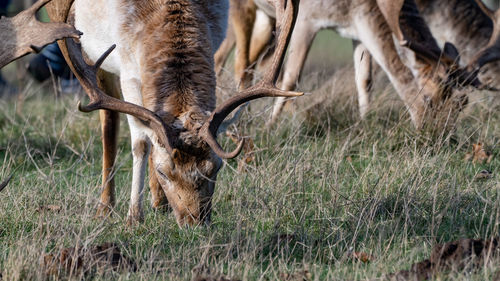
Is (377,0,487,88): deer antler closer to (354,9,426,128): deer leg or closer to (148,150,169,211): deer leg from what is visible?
(354,9,426,128): deer leg

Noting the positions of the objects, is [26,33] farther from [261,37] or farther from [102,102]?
[261,37]

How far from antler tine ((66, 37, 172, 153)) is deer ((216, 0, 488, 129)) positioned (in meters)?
2.25

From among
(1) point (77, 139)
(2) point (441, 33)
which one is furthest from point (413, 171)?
(2) point (441, 33)

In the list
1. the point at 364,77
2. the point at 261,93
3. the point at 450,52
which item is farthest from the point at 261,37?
the point at 261,93

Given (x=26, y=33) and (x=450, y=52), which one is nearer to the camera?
(x=26, y=33)

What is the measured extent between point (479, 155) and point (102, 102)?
327 centimetres

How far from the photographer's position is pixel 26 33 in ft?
12.3

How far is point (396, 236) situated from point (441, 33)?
522 cm

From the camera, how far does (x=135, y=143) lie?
16.6ft

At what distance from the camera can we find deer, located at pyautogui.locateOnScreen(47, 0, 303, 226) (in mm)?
4508

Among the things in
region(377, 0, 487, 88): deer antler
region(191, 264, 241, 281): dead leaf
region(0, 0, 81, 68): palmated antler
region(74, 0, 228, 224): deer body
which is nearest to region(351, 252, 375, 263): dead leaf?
region(191, 264, 241, 281): dead leaf

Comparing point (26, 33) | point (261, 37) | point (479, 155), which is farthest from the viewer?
point (261, 37)

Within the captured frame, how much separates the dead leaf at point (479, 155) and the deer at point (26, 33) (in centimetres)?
369

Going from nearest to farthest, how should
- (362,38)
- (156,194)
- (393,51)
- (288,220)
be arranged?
1. (288,220)
2. (156,194)
3. (393,51)
4. (362,38)
